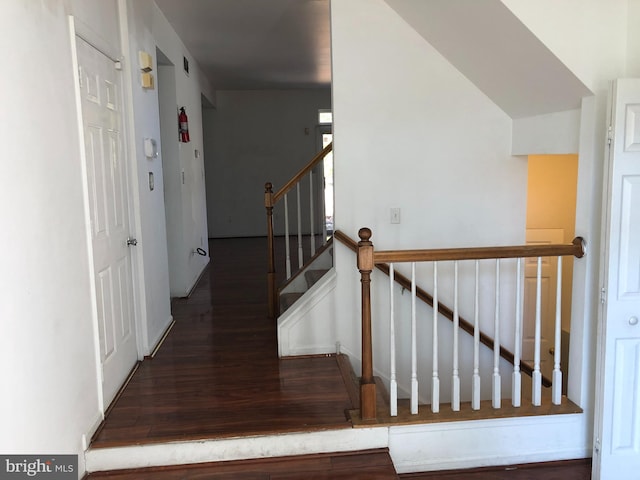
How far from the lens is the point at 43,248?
2113mm

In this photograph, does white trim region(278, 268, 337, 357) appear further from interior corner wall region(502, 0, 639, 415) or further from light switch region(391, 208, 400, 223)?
interior corner wall region(502, 0, 639, 415)

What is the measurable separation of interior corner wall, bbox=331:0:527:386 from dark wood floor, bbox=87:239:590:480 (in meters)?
0.66

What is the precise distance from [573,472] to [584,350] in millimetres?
635

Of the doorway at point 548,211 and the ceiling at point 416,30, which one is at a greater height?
the ceiling at point 416,30

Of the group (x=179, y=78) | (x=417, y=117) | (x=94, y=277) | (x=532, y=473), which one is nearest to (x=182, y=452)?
(x=94, y=277)

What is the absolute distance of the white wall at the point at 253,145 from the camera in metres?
9.48

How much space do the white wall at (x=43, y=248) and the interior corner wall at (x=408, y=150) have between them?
1677 mm

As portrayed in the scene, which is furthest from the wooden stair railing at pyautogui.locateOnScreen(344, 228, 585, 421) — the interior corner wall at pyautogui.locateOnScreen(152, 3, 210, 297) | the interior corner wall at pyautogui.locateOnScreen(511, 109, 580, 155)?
the interior corner wall at pyautogui.locateOnScreen(152, 3, 210, 297)

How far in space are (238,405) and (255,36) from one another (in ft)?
12.9

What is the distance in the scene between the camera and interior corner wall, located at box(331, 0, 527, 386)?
139 inches

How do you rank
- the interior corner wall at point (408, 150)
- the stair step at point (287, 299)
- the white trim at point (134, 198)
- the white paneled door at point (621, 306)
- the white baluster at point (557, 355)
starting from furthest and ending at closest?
the stair step at point (287, 299) → the interior corner wall at point (408, 150) → the white trim at point (134, 198) → the white baluster at point (557, 355) → the white paneled door at point (621, 306)

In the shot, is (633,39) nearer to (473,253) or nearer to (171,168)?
(473,253)

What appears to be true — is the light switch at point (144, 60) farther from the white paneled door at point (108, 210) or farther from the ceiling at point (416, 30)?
the ceiling at point (416, 30)

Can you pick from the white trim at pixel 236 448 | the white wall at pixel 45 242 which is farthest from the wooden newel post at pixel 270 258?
the white trim at pixel 236 448
